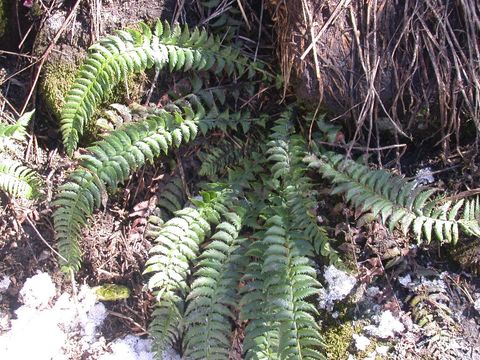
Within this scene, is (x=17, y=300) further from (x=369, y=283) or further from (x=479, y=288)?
(x=479, y=288)

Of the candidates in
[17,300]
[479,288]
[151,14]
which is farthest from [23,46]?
[479,288]

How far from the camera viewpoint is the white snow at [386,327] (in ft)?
9.67

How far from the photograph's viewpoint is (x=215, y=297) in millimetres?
2863

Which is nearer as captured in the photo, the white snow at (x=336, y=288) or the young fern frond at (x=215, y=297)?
the young fern frond at (x=215, y=297)

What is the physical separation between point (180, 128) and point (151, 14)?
74cm

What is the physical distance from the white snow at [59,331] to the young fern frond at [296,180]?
99 cm

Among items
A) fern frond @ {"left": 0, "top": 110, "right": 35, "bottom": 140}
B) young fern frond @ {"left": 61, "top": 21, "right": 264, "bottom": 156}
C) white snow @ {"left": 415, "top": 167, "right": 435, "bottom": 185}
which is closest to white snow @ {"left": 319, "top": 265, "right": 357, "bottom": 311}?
white snow @ {"left": 415, "top": 167, "right": 435, "bottom": 185}

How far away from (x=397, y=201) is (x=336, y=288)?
59 cm

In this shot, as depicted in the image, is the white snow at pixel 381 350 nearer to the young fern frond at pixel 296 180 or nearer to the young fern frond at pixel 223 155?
the young fern frond at pixel 296 180

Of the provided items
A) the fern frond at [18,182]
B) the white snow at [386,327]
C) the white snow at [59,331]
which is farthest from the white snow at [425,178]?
the fern frond at [18,182]

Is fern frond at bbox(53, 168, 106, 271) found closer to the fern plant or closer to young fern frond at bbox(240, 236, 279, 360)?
the fern plant

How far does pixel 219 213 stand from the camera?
3.13m

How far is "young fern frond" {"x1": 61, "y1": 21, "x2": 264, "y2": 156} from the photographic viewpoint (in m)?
3.02

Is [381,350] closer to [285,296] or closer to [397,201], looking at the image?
[285,296]
